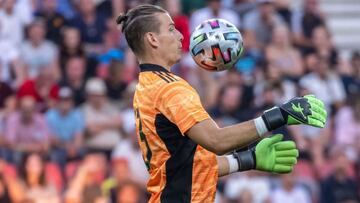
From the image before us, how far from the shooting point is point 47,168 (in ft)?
39.3

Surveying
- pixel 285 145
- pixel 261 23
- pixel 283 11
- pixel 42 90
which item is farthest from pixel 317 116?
pixel 283 11

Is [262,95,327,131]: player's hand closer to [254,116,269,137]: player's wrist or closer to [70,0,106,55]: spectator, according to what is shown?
[254,116,269,137]: player's wrist

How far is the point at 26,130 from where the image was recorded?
12.4 m

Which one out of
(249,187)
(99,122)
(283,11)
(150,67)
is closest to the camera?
(150,67)

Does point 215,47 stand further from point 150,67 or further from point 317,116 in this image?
point 317,116

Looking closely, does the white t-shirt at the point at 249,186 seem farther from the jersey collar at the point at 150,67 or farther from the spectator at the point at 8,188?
the jersey collar at the point at 150,67

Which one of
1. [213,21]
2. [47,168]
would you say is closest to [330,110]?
[47,168]

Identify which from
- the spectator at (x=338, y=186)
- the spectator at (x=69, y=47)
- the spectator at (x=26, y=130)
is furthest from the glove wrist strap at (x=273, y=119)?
the spectator at (x=69, y=47)

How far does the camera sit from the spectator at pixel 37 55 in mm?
13203

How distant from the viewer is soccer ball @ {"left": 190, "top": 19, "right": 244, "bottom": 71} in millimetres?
6293

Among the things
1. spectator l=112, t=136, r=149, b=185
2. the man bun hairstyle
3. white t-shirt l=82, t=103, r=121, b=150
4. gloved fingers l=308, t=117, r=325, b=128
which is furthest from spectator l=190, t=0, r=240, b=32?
gloved fingers l=308, t=117, r=325, b=128

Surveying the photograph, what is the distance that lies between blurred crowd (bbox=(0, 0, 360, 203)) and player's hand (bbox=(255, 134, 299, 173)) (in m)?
5.75

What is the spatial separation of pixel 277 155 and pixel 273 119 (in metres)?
0.43

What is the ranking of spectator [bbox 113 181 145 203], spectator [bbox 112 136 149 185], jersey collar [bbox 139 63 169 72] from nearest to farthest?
jersey collar [bbox 139 63 169 72]
spectator [bbox 113 181 145 203]
spectator [bbox 112 136 149 185]
